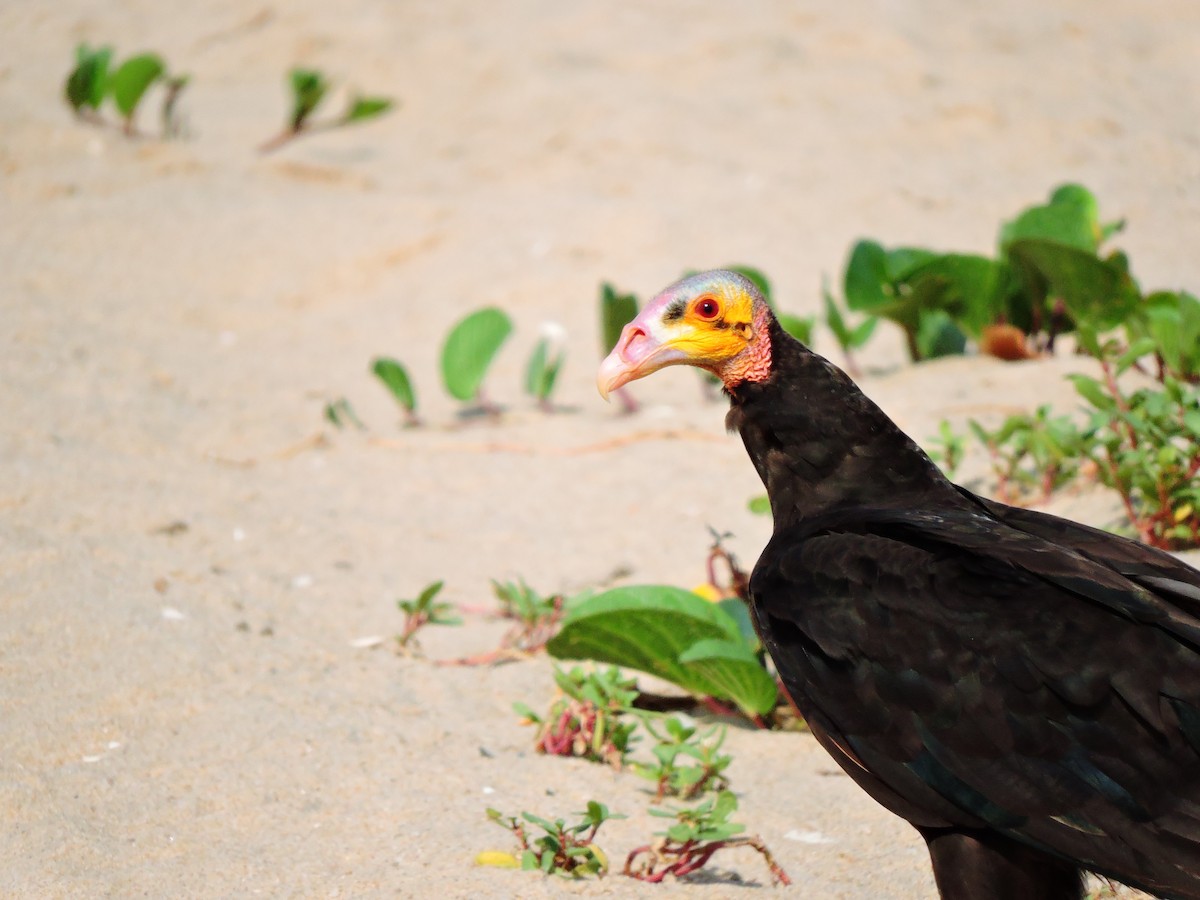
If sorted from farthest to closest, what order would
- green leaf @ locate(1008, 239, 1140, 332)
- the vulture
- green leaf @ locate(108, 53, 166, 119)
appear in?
1. green leaf @ locate(108, 53, 166, 119)
2. green leaf @ locate(1008, 239, 1140, 332)
3. the vulture

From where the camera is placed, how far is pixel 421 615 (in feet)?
12.3

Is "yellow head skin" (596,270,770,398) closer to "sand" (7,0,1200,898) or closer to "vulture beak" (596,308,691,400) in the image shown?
"vulture beak" (596,308,691,400)

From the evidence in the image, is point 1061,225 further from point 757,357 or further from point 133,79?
point 133,79

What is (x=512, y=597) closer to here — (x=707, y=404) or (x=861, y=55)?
(x=707, y=404)

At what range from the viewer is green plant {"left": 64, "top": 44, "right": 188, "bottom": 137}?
720cm

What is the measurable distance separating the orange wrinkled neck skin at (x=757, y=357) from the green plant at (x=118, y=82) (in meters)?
5.35

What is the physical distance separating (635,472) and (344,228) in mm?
2669

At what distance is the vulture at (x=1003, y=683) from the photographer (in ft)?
7.06

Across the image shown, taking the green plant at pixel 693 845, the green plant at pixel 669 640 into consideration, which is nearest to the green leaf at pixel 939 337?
the green plant at pixel 669 640

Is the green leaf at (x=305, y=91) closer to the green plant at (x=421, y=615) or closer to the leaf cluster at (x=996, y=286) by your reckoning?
the leaf cluster at (x=996, y=286)

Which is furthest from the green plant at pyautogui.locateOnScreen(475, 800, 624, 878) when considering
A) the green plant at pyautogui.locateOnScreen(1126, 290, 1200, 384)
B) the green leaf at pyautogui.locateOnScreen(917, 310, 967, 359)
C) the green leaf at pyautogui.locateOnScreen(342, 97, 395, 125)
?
the green leaf at pyautogui.locateOnScreen(342, 97, 395, 125)

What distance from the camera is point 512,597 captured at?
3.68 m

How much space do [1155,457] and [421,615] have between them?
193 cm

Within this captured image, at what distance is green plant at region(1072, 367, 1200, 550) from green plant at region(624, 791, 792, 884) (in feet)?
4.90
